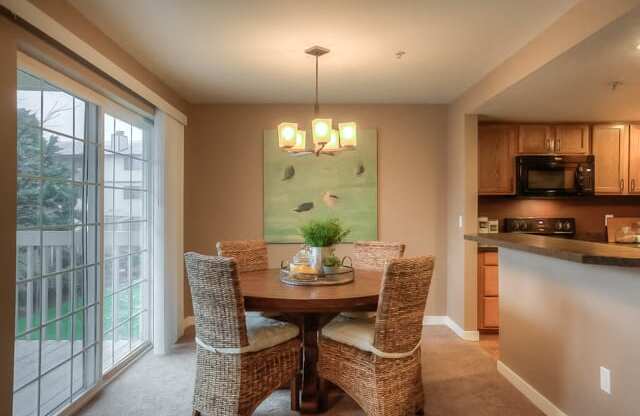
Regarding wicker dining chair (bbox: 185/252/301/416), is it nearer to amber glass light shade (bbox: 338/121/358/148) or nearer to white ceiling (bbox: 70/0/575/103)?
amber glass light shade (bbox: 338/121/358/148)

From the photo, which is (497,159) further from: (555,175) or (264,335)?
(264,335)

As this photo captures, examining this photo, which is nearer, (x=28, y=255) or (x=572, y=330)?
(x=28, y=255)

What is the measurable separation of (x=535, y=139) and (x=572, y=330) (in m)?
2.65

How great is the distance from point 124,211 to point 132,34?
1.39 meters

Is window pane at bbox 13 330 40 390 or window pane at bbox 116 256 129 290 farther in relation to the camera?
window pane at bbox 116 256 129 290

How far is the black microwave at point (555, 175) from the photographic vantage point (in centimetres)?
419

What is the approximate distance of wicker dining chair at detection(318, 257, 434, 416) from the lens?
211cm

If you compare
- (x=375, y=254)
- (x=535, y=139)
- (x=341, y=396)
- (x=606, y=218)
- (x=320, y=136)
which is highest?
(x=535, y=139)

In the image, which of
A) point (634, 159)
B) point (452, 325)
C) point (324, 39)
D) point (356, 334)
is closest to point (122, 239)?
point (356, 334)

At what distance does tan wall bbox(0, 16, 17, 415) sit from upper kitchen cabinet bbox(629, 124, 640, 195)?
5.44 m

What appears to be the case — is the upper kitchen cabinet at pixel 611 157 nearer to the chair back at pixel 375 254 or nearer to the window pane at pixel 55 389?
the chair back at pixel 375 254

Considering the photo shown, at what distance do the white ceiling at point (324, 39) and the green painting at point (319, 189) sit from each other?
2.51ft

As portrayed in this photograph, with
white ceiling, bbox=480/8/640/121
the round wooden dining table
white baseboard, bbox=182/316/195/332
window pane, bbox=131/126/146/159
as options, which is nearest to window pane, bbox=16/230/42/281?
the round wooden dining table

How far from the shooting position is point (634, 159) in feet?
14.4
